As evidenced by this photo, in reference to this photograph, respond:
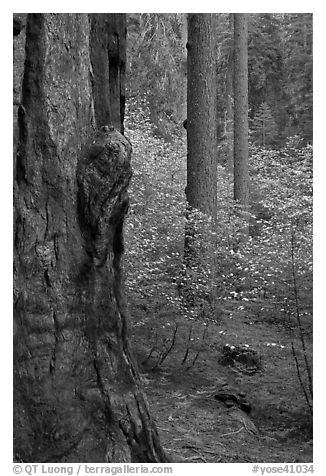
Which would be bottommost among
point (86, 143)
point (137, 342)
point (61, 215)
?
point (137, 342)

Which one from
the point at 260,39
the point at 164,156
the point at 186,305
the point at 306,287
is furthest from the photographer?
the point at 260,39

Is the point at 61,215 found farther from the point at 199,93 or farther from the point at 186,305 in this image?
the point at 199,93

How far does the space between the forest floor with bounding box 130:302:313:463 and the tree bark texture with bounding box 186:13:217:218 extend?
181 cm

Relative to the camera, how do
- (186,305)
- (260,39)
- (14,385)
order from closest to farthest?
(14,385), (186,305), (260,39)

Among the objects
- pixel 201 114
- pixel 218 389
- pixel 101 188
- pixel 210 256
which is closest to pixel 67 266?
pixel 101 188

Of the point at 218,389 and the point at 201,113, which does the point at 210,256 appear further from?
the point at 201,113

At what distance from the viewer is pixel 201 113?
8016mm

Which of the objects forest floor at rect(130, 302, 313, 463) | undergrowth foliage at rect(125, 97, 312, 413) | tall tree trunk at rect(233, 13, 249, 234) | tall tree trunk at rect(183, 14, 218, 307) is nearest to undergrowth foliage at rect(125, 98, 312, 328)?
undergrowth foliage at rect(125, 97, 312, 413)

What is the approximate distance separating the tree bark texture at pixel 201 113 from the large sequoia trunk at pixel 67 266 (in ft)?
16.1

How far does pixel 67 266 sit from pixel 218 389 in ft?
10.4

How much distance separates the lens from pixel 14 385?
2936 millimetres

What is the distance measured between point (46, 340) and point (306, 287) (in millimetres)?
3905

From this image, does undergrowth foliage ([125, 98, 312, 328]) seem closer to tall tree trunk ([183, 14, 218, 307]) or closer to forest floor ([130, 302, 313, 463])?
forest floor ([130, 302, 313, 463])

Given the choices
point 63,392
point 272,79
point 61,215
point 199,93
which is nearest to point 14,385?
point 63,392
